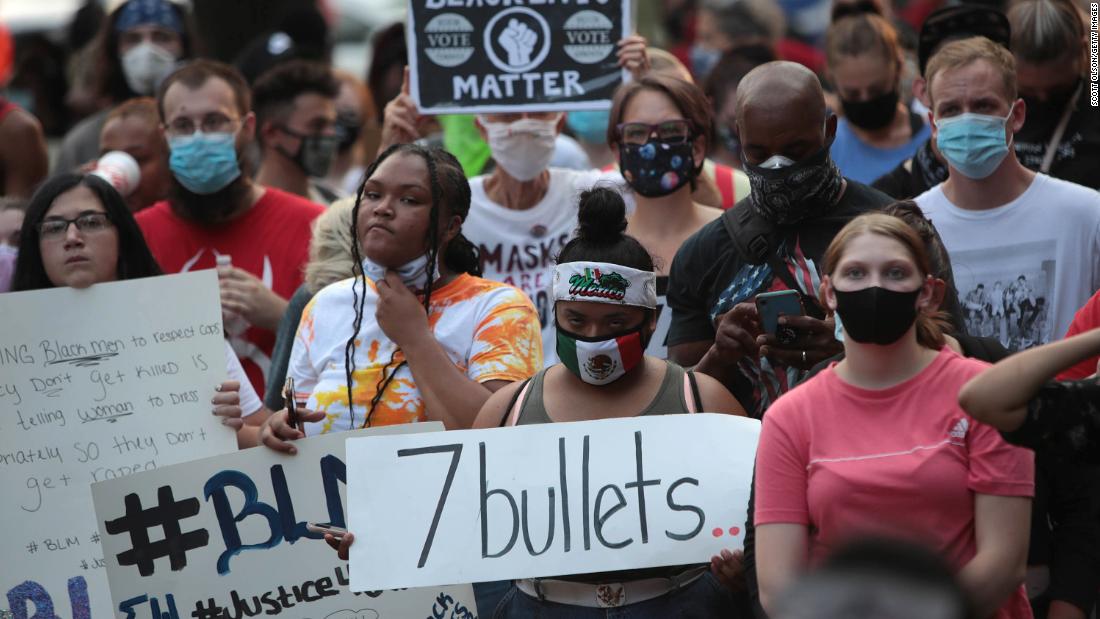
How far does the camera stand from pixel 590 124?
7.77 m

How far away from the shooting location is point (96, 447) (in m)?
5.42

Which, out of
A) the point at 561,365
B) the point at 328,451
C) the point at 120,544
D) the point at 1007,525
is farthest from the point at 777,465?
the point at 120,544

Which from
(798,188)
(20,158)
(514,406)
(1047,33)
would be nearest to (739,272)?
(798,188)

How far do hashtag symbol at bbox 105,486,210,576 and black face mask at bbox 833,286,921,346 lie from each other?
7.40 ft

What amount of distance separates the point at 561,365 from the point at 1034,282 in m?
1.64

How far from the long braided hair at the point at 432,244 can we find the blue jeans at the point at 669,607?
866mm

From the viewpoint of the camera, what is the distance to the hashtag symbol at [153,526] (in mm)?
4965

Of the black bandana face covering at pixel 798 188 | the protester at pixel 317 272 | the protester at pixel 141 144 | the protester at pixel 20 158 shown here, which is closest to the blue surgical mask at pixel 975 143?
the black bandana face covering at pixel 798 188

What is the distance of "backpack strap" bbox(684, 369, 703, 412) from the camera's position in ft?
14.9

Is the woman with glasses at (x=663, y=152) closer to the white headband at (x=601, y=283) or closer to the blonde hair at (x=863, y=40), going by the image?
the white headband at (x=601, y=283)

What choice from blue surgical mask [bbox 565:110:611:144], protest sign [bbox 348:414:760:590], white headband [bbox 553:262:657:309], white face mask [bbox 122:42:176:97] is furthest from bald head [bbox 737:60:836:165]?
white face mask [bbox 122:42:176:97]

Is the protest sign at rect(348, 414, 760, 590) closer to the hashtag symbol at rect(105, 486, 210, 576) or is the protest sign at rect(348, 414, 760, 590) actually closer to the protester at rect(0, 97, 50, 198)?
the hashtag symbol at rect(105, 486, 210, 576)

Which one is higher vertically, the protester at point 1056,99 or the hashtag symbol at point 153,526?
the protester at point 1056,99

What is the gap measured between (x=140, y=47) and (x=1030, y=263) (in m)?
5.69
